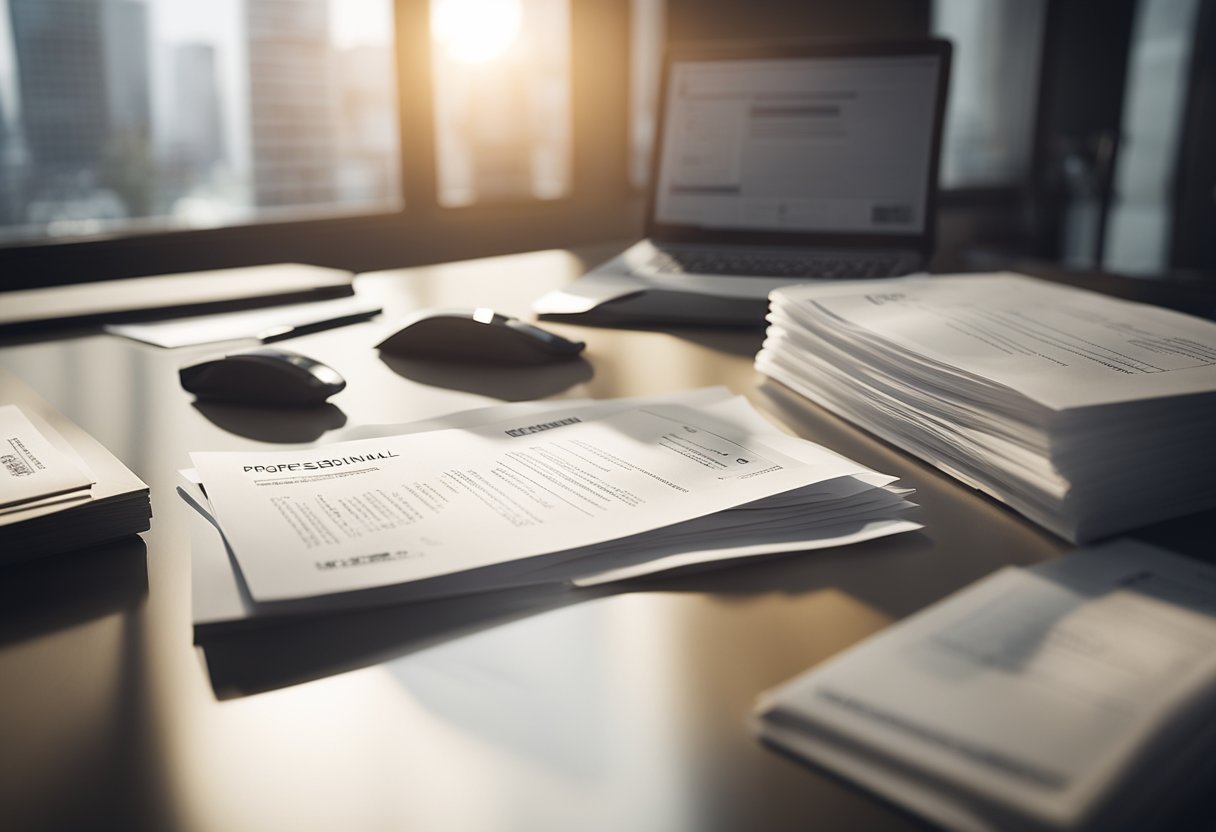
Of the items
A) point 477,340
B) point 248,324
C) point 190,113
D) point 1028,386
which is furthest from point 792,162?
point 190,113

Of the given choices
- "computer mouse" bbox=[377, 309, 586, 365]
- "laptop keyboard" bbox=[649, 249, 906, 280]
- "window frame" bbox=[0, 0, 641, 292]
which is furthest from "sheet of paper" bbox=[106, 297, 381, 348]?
"window frame" bbox=[0, 0, 641, 292]

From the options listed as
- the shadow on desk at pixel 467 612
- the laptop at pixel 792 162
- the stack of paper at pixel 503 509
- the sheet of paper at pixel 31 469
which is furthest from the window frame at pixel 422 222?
the shadow on desk at pixel 467 612

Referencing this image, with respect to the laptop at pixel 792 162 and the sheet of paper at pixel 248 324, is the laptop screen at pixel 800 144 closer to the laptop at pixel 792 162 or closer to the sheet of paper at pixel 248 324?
the laptop at pixel 792 162

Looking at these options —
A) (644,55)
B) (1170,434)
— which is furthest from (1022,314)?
(644,55)

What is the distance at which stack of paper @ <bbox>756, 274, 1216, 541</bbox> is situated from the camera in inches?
20.8

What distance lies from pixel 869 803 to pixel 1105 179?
4741 millimetres

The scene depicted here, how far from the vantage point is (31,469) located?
572 millimetres

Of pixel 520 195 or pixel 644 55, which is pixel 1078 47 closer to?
pixel 644 55

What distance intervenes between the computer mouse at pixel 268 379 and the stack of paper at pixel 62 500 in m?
0.18

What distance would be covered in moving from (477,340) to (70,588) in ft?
1.64

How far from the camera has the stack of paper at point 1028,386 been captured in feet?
1.73

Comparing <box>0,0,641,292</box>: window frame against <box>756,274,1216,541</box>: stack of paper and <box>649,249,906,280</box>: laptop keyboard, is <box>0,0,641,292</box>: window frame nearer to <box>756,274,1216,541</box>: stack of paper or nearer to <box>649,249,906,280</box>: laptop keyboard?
<box>649,249,906,280</box>: laptop keyboard

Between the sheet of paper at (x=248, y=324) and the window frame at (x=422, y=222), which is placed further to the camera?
the window frame at (x=422, y=222)

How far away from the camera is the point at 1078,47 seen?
177 inches
